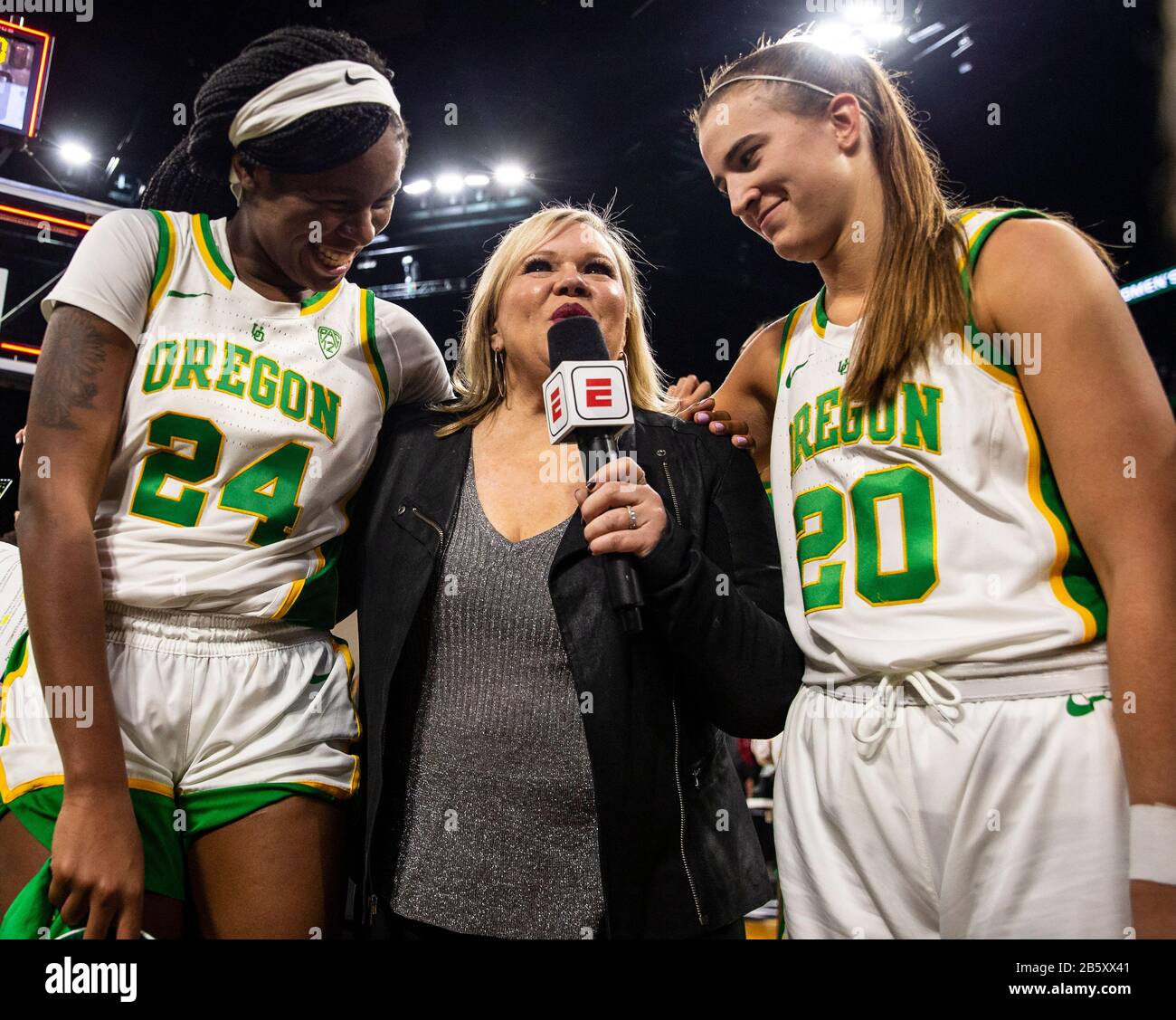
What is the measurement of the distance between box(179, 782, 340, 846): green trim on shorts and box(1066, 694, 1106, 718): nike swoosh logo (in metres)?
1.08

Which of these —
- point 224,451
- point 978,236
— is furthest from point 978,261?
point 224,451

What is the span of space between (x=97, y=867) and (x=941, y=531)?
1166 mm

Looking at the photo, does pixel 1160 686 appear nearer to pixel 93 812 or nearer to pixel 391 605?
pixel 391 605

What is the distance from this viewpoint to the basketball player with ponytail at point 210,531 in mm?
1222

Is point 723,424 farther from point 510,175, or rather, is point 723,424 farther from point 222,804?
point 510,175

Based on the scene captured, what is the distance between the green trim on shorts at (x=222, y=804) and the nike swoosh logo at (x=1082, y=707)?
108cm

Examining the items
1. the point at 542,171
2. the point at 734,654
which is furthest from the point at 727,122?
the point at 542,171

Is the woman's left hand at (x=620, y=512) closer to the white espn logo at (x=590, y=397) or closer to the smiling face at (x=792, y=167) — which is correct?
the white espn logo at (x=590, y=397)

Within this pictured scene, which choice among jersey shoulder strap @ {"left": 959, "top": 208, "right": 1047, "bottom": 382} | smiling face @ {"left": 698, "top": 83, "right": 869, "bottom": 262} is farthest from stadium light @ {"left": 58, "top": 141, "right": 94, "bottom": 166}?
jersey shoulder strap @ {"left": 959, "top": 208, "right": 1047, "bottom": 382}

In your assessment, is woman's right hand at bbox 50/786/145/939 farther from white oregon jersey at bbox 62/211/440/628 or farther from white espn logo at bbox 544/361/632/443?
white espn logo at bbox 544/361/632/443

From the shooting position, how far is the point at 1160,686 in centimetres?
103

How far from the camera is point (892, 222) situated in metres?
1.37

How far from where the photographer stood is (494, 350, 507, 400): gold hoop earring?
179cm
